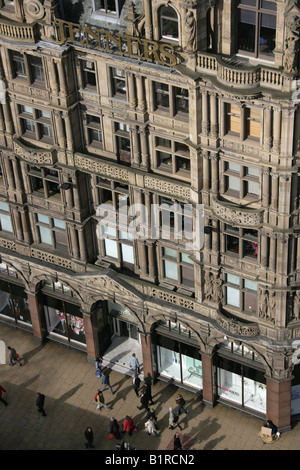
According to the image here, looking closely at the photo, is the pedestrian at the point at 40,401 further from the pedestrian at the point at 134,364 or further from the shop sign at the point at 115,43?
the shop sign at the point at 115,43

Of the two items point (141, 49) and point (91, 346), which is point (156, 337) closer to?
point (91, 346)

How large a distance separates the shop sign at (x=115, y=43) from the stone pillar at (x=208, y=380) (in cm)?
2406

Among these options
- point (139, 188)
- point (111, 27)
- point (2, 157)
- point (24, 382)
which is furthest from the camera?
point (24, 382)

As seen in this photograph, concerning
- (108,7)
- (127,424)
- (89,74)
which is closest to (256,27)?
(108,7)

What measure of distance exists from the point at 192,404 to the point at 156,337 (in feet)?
19.8

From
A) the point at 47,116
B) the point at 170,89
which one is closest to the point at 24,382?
the point at 47,116

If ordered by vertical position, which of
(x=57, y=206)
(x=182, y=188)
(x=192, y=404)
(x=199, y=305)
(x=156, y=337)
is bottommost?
(x=192, y=404)

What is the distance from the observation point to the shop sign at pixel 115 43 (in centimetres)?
6181

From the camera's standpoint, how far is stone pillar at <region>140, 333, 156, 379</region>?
76875 mm

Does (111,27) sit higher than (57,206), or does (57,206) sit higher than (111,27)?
(111,27)

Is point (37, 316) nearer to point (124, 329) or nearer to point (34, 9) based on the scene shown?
point (124, 329)

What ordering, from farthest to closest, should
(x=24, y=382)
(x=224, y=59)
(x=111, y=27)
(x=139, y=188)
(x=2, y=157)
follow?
(x=24, y=382), (x=2, y=157), (x=139, y=188), (x=111, y=27), (x=224, y=59)

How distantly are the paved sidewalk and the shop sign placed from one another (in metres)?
28.5

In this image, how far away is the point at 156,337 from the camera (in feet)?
254
